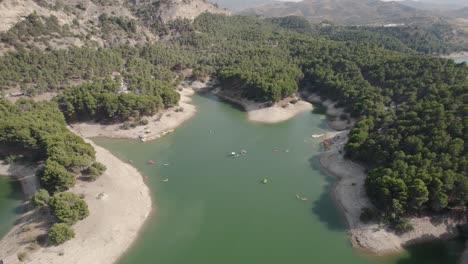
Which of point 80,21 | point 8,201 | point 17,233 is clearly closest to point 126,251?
point 17,233

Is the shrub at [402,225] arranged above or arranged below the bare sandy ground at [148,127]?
below

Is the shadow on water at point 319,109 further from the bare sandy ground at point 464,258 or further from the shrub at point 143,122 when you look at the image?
the bare sandy ground at point 464,258

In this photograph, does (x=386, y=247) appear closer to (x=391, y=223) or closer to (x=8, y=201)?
(x=391, y=223)

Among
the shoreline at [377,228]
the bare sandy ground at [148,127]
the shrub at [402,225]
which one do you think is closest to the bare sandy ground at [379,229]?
the shoreline at [377,228]

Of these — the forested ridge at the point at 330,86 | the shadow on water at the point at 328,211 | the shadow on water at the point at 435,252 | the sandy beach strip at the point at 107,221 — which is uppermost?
the forested ridge at the point at 330,86

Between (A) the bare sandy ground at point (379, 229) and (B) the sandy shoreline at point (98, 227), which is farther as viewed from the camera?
(A) the bare sandy ground at point (379, 229)

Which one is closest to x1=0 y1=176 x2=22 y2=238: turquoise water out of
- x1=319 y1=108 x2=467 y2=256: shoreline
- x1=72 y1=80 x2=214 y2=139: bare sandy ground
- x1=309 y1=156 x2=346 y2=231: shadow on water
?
x1=72 y1=80 x2=214 y2=139: bare sandy ground
